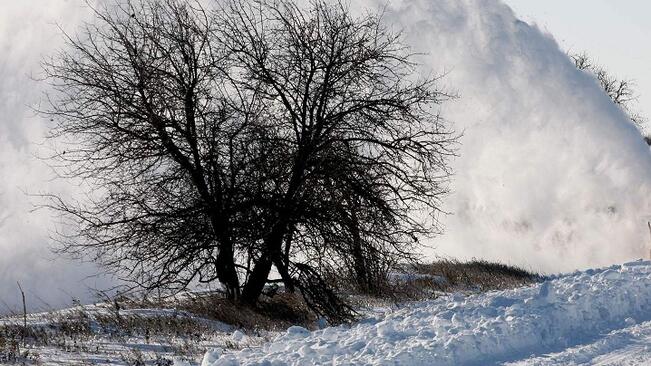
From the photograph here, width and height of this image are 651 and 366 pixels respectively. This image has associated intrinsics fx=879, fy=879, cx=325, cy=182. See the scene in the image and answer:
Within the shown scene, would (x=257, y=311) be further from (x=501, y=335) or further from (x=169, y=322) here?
(x=501, y=335)

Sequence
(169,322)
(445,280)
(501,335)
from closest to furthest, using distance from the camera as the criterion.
Answer: 1. (501,335)
2. (169,322)
3. (445,280)

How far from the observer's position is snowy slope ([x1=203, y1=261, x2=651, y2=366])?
8.22m

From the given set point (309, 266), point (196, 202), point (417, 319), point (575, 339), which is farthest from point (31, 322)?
point (575, 339)

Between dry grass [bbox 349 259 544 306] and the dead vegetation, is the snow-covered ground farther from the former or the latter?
dry grass [bbox 349 259 544 306]

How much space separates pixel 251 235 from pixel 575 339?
7628mm

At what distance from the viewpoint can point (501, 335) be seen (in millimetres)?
8906

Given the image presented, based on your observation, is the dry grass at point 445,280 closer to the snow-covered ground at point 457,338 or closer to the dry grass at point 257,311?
the dry grass at point 257,311

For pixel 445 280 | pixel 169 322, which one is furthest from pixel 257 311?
pixel 445 280

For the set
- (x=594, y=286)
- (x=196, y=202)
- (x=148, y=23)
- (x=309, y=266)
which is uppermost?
(x=148, y=23)

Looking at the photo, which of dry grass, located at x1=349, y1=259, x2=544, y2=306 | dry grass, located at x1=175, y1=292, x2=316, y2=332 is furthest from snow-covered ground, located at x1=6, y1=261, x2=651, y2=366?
dry grass, located at x1=349, y1=259, x2=544, y2=306

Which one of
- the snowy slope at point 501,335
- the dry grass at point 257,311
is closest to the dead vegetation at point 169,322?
the dry grass at point 257,311

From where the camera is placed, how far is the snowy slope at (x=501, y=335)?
27.0ft

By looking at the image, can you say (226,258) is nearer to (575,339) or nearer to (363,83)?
(363,83)

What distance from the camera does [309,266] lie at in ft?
51.4
